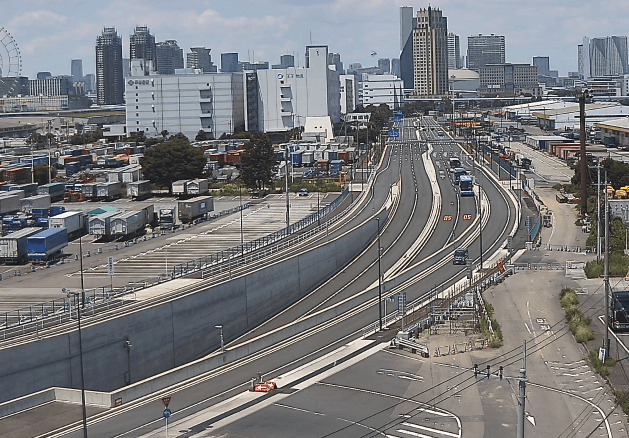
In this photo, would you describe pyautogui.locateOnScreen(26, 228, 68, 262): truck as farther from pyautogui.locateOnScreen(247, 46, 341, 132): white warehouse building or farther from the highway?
pyautogui.locateOnScreen(247, 46, 341, 132): white warehouse building

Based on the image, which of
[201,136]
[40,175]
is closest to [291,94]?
[201,136]

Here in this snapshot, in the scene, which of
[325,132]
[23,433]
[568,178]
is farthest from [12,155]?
[23,433]

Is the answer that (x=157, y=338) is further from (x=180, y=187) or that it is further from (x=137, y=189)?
(x=137, y=189)

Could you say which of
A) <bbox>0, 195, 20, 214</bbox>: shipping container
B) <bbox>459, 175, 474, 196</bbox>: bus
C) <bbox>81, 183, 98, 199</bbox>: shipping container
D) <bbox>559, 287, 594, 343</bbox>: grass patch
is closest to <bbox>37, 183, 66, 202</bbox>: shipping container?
<bbox>81, 183, 98, 199</bbox>: shipping container

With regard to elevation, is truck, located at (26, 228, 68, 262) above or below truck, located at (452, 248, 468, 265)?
above

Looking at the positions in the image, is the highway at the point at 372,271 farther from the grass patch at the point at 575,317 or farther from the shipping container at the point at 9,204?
the shipping container at the point at 9,204

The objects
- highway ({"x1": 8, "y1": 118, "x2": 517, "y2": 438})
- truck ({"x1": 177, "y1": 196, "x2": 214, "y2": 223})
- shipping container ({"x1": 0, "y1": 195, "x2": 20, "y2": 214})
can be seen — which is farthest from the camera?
shipping container ({"x1": 0, "y1": 195, "x2": 20, "y2": 214})
